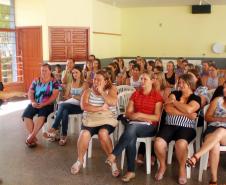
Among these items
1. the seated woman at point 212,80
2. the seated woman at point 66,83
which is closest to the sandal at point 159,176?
the seated woman at point 66,83

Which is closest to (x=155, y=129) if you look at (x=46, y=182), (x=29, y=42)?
(x=46, y=182)

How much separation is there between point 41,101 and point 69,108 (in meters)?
0.42

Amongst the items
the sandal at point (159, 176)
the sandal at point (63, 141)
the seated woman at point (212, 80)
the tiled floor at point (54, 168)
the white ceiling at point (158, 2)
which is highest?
the white ceiling at point (158, 2)

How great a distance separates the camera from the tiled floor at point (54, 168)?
3041 mm

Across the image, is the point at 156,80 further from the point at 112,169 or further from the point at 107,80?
the point at 112,169

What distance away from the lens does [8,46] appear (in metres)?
7.91

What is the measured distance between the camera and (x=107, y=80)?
3475 millimetres

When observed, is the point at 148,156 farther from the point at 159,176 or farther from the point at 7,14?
the point at 7,14

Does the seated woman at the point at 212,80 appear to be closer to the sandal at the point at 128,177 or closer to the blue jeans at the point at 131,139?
the blue jeans at the point at 131,139

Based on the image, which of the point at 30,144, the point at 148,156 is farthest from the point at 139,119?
the point at 30,144

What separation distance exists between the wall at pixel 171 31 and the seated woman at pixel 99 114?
23.0 ft

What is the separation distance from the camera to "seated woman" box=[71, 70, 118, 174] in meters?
3.22

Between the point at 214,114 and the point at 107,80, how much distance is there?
1.23 metres

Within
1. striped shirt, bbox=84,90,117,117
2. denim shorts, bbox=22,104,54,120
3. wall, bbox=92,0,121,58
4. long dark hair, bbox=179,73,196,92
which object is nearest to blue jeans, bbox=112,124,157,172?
striped shirt, bbox=84,90,117,117
